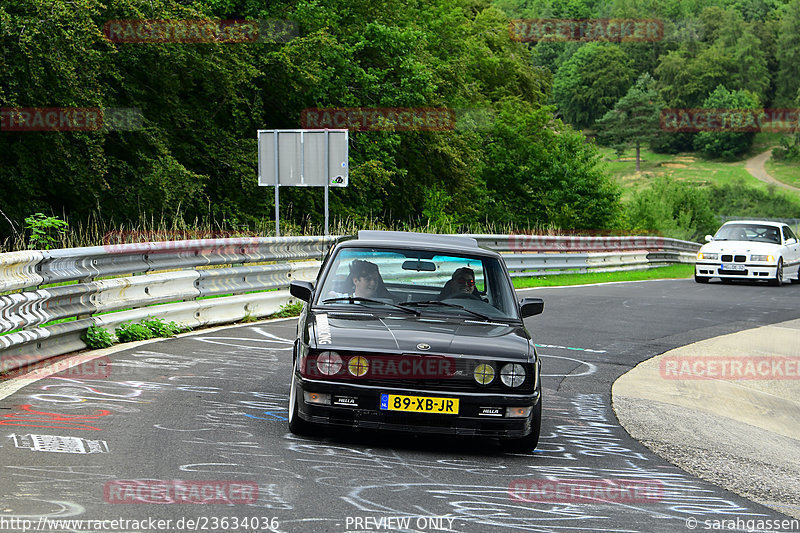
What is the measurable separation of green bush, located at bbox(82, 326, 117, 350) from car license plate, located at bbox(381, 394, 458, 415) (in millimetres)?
4803

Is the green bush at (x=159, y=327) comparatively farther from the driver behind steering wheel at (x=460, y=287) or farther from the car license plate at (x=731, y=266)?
the car license plate at (x=731, y=266)

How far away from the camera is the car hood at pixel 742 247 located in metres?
25.5

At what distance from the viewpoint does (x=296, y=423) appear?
651 cm

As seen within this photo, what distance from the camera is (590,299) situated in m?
19.3

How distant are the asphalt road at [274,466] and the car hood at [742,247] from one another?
17098mm

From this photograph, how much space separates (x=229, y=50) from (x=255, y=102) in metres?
2.69

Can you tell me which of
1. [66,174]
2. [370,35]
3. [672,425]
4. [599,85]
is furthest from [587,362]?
[599,85]

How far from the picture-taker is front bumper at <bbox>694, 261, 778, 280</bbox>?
83.1ft

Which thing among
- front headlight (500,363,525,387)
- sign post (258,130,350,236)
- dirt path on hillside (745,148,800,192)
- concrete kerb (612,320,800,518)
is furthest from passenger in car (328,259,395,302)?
dirt path on hillside (745,148,800,192)

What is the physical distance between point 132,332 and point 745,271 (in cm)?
1852

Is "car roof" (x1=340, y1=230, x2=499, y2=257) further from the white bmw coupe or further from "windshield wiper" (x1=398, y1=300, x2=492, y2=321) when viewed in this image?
the white bmw coupe

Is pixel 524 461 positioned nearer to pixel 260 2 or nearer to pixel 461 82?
pixel 260 2

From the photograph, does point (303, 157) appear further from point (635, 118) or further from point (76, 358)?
point (635, 118)

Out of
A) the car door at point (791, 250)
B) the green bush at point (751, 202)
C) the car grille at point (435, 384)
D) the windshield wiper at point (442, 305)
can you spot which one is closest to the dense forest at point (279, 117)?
the car door at point (791, 250)
